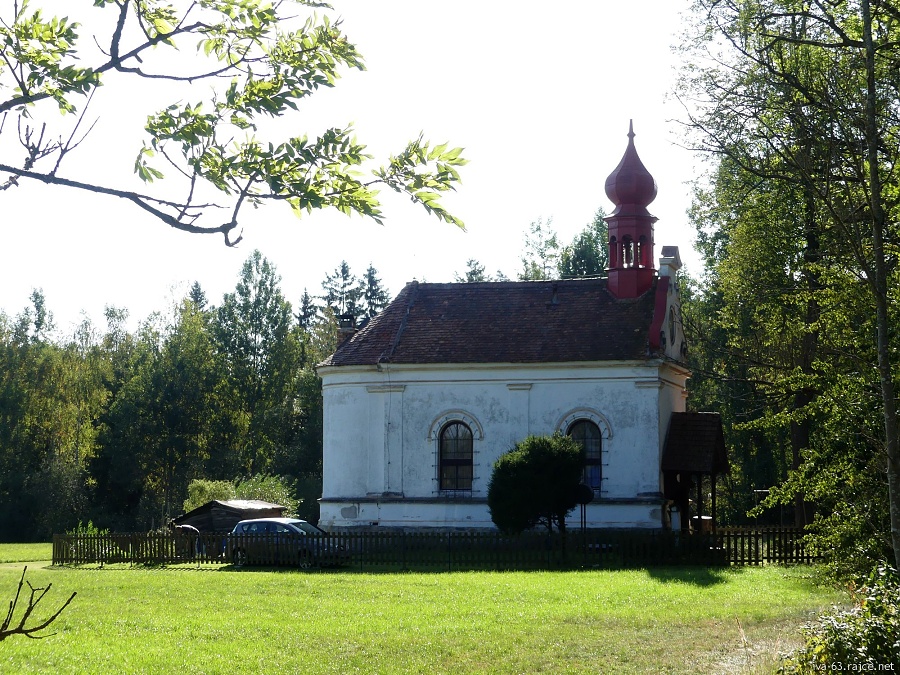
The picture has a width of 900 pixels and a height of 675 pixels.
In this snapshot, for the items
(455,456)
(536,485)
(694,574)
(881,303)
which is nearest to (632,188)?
(455,456)

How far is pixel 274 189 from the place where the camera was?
15.4ft

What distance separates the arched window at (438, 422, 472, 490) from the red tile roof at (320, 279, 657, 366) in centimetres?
231

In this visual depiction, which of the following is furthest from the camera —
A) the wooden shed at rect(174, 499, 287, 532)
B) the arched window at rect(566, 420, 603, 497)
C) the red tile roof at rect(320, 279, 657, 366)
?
the wooden shed at rect(174, 499, 287, 532)

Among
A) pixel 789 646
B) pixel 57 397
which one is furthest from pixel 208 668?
pixel 57 397

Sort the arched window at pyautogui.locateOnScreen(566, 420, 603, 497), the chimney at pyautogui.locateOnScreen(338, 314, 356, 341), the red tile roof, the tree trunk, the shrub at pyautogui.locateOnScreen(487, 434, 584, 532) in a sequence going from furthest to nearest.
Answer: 1. the chimney at pyautogui.locateOnScreen(338, 314, 356, 341)
2. the red tile roof
3. the arched window at pyautogui.locateOnScreen(566, 420, 603, 497)
4. the shrub at pyautogui.locateOnScreen(487, 434, 584, 532)
5. the tree trunk

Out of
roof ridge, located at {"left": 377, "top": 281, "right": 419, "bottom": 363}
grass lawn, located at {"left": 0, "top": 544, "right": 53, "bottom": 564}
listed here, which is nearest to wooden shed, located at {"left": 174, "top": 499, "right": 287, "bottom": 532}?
grass lawn, located at {"left": 0, "top": 544, "right": 53, "bottom": 564}

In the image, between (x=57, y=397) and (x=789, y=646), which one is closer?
(x=789, y=646)

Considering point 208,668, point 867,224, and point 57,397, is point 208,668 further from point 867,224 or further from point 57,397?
point 57,397

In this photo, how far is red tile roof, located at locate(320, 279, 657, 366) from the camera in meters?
33.2

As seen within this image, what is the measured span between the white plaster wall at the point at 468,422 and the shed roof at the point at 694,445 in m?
0.58

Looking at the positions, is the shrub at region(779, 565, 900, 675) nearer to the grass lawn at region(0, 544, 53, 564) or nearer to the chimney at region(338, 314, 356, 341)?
the chimney at region(338, 314, 356, 341)

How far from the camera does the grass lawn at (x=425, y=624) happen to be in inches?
480

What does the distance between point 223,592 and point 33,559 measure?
18.3m

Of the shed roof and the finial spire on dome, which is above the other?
the finial spire on dome
